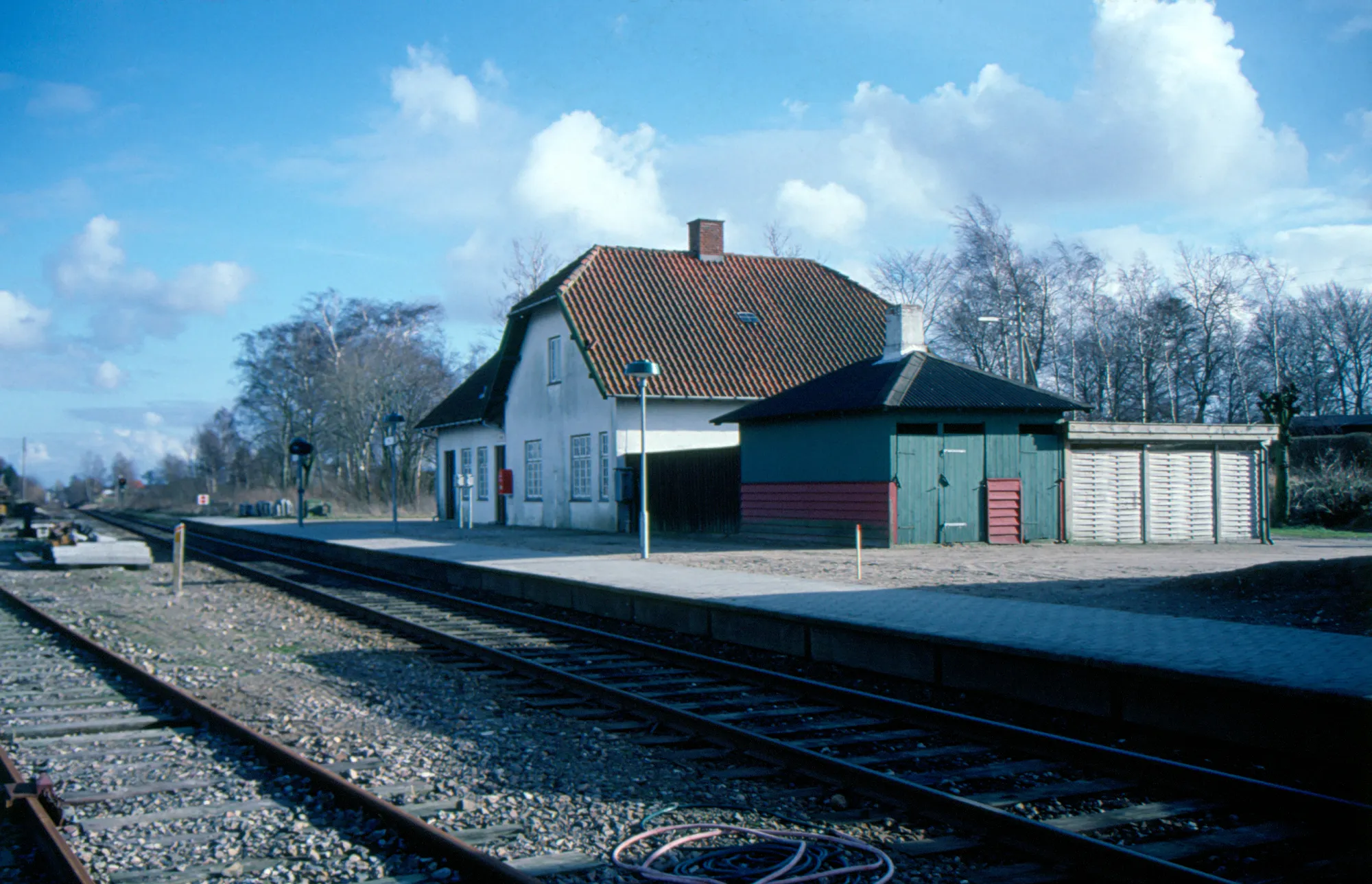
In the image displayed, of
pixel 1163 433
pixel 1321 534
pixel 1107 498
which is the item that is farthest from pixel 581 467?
pixel 1321 534

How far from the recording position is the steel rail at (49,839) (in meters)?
4.55

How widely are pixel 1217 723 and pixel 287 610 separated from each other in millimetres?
11706

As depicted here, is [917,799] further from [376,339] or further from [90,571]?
[376,339]

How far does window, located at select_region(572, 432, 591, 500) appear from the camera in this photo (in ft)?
92.2

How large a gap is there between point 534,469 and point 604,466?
15.9 ft

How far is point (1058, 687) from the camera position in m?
8.19

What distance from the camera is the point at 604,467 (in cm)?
2722

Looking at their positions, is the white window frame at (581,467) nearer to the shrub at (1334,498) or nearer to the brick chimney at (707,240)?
the brick chimney at (707,240)

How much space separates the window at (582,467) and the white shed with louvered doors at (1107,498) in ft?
39.5

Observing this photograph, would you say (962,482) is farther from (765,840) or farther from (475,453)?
(475,453)

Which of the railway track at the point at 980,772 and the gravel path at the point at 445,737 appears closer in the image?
the railway track at the point at 980,772

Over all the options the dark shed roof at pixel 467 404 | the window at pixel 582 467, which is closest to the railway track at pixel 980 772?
the window at pixel 582 467

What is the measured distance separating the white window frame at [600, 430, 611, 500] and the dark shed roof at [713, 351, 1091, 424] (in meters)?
5.26

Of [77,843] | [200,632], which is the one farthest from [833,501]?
[77,843]
